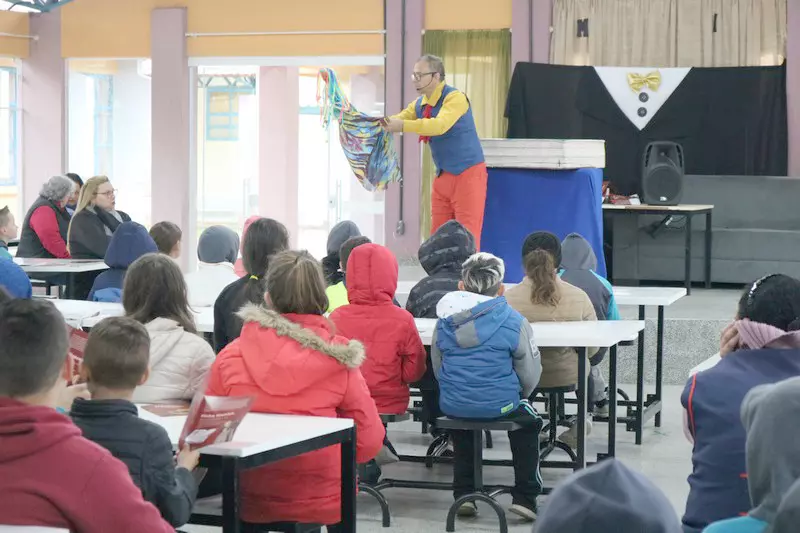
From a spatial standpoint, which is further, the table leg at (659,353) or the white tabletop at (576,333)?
the table leg at (659,353)

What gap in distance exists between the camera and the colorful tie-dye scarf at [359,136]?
287 inches

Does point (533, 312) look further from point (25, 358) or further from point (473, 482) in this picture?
point (25, 358)

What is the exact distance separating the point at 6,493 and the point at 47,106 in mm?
12963

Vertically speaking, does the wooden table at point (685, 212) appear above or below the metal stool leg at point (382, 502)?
above

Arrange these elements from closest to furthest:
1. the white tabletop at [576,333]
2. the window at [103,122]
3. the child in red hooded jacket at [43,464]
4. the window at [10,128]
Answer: the child in red hooded jacket at [43,464] → the white tabletop at [576,333] → the window at [10,128] → the window at [103,122]

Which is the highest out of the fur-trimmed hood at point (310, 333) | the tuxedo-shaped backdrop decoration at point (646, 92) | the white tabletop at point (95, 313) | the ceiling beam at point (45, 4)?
the ceiling beam at point (45, 4)

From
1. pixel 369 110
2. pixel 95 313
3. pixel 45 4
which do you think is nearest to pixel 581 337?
pixel 95 313

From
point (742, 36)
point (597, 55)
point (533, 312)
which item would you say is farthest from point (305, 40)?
point (533, 312)

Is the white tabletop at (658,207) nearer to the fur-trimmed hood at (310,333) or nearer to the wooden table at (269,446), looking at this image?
the fur-trimmed hood at (310,333)

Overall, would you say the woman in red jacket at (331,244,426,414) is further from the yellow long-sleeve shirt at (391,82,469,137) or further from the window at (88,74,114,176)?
the window at (88,74,114,176)

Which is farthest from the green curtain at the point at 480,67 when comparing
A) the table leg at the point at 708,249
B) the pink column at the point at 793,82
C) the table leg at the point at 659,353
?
the table leg at the point at 659,353

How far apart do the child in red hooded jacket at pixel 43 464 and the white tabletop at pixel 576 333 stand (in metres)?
2.62

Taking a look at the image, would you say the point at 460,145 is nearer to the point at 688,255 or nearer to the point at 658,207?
the point at 658,207

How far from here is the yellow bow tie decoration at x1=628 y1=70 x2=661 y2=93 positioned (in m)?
11.4
